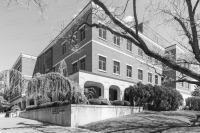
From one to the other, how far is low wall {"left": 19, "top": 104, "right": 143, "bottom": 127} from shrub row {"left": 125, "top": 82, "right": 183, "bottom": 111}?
1914 millimetres

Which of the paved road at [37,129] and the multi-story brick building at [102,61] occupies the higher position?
the multi-story brick building at [102,61]

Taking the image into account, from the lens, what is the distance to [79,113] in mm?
14422

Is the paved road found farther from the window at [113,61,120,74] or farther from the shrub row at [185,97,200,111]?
the shrub row at [185,97,200,111]

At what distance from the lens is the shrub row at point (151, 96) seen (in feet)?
67.5

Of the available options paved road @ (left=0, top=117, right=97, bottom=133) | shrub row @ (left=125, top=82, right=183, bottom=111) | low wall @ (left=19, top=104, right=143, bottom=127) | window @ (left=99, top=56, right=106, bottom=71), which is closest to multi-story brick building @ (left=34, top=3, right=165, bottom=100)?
window @ (left=99, top=56, right=106, bottom=71)

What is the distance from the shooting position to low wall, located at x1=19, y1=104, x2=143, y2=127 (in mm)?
14164

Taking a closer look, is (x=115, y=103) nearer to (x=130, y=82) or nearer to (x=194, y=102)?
(x=130, y=82)

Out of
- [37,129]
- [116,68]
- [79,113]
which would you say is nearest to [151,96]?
[116,68]

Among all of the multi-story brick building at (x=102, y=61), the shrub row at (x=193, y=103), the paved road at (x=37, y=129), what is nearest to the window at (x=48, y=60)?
the multi-story brick building at (x=102, y=61)

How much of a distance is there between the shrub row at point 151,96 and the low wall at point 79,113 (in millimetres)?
1914

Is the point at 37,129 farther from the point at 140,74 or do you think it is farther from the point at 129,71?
the point at 140,74

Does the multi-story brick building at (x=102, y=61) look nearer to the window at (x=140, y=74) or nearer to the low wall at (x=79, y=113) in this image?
the window at (x=140, y=74)

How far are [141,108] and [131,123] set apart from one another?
6790 mm

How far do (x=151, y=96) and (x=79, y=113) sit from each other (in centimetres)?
957
